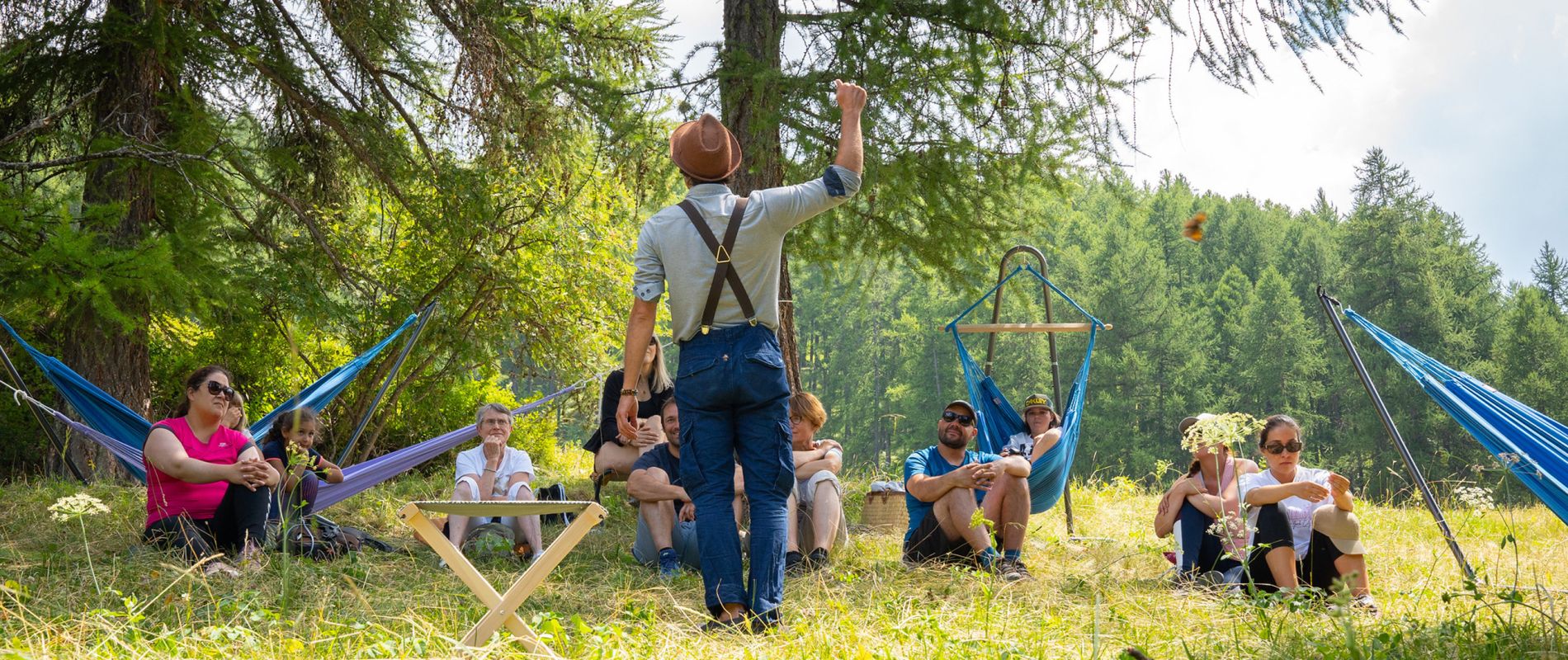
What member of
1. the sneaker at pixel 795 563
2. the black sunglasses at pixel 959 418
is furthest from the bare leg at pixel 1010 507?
the sneaker at pixel 795 563

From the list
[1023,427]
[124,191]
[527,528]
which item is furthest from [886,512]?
[124,191]

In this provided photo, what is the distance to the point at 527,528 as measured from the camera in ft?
12.9

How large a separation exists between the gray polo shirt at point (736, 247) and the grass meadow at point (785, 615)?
0.69 metres

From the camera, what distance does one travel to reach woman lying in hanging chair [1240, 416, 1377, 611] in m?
3.15

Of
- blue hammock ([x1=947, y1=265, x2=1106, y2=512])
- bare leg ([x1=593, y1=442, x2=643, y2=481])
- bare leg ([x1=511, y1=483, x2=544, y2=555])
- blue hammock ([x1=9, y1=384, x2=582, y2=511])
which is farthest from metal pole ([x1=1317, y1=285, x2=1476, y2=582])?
blue hammock ([x1=9, y1=384, x2=582, y2=511])

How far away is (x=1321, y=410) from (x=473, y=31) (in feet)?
97.1

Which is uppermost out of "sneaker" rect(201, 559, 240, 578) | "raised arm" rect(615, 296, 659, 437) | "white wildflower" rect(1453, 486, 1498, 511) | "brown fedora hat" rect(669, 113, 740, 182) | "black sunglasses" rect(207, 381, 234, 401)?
"brown fedora hat" rect(669, 113, 740, 182)

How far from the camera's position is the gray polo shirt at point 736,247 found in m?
2.58

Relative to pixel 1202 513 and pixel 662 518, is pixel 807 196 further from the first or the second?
pixel 1202 513

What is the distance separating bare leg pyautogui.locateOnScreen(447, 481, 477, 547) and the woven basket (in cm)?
166

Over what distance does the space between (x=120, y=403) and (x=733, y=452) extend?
2984 millimetres

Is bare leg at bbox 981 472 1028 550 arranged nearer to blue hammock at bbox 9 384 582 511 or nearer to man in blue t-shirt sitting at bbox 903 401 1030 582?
man in blue t-shirt sitting at bbox 903 401 1030 582

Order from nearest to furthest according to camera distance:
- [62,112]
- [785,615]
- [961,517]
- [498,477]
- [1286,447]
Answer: [785,615]
[1286,447]
[961,517]
[498,477]
[62,112]

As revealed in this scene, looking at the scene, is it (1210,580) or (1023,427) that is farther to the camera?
(1023,427)
